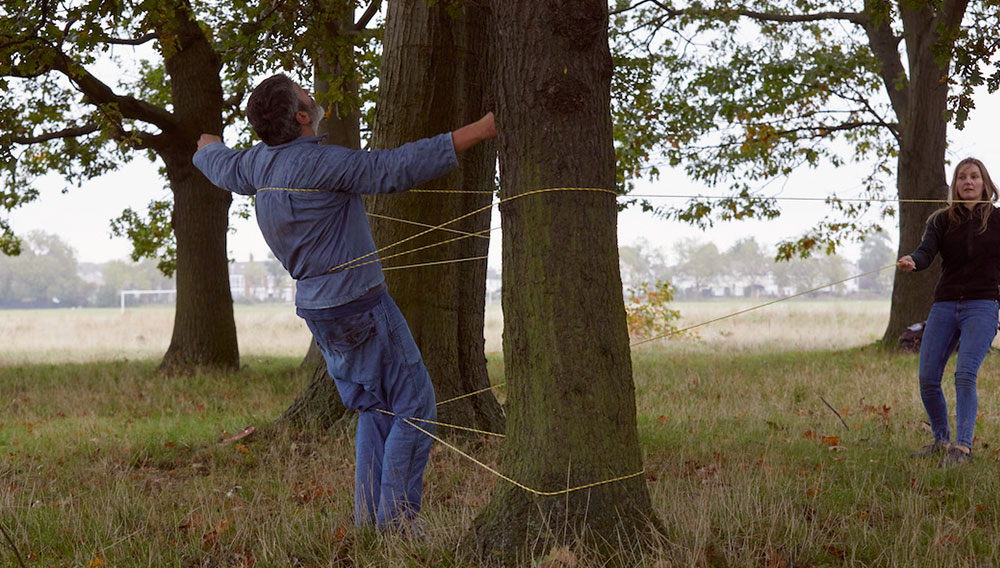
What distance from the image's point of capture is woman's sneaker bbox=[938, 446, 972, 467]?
5734 millimetres

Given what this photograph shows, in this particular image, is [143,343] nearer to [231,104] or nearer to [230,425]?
[231,104]

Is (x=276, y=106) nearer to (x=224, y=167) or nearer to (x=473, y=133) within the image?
(x=224, y=167)

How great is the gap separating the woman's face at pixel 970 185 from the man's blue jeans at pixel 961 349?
27.5 inches

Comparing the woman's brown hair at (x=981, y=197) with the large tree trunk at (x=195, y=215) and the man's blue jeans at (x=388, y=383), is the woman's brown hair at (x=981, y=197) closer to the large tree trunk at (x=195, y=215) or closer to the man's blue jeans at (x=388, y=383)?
the man's blue jeans at (x=388, y=383)

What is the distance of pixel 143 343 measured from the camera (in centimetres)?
2623

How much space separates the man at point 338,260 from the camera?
3.88 metres

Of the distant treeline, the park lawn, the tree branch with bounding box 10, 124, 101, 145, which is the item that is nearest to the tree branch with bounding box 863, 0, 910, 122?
the park lawn

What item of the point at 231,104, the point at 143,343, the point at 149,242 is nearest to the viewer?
the point at 231,104

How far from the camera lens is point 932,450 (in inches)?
241

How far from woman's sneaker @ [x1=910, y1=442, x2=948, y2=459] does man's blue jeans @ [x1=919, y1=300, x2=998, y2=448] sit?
0.24 ft

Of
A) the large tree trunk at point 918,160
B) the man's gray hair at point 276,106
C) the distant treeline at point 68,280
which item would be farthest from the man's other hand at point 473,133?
the distant treeline at point 68,280

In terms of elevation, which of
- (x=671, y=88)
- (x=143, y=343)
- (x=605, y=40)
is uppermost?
(x=671, y=88)

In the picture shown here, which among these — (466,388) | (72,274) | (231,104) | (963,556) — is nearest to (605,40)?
(963,556)

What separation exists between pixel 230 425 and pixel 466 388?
2.25 m
